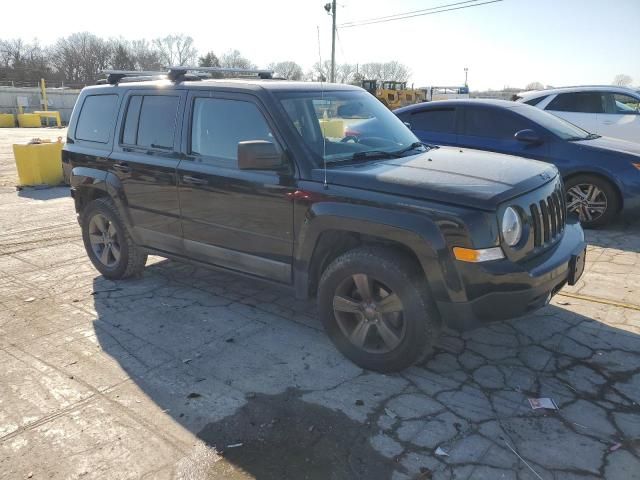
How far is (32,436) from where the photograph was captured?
2758 mm

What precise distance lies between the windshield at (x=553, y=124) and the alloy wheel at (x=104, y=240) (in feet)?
17.6

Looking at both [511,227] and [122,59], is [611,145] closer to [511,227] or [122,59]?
[511,227]

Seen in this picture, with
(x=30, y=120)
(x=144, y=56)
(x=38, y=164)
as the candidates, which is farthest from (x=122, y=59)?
(x=38, y=164)

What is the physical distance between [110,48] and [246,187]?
96.6m

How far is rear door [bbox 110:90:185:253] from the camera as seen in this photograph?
423 cm

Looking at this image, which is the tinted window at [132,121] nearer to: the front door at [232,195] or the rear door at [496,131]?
the front door at [232,195]

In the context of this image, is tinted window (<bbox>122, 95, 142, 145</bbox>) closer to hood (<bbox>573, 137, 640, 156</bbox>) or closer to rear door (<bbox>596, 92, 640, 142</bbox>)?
hood (<bbox>573, 137, 640, 156</bbox>)

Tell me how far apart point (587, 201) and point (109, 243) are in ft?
19.1

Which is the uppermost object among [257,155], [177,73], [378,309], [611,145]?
[177,73]

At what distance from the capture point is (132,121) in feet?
15.1

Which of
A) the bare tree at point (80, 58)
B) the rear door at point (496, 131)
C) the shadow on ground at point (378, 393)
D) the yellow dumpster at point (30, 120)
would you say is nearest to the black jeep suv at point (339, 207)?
the shadow on ground at point (378, 393)

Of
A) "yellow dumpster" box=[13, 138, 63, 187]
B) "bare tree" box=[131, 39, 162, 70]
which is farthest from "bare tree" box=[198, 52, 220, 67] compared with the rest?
"yellow dumpster" box=[13, 138, 63, 187]

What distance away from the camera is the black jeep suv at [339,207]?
2932 millimetres

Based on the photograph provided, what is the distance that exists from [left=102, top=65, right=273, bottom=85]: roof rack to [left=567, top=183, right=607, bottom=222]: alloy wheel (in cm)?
432
